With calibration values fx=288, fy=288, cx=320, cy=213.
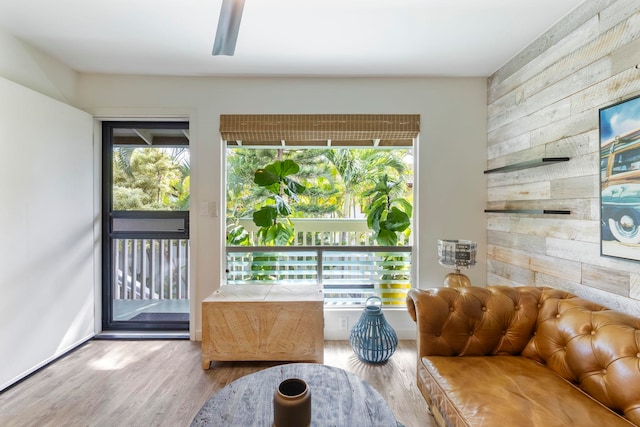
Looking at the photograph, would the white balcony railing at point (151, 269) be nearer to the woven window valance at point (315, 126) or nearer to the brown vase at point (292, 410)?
the woven window valance at point (315, 126)

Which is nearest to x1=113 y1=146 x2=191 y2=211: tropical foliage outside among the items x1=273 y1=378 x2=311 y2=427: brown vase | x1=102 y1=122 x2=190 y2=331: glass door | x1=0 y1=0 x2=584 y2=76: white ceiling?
x1=102 y1=122 x2=190 y2=331: glass door

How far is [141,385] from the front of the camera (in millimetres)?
2051

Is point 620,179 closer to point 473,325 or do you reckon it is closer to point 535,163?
point 535,163

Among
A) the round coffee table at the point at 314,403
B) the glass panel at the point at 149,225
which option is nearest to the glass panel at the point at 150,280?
the glass panel at the point at 149,225

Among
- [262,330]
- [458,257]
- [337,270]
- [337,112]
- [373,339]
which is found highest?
[337,112]

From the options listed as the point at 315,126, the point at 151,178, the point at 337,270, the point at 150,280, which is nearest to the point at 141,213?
the point at 151,178

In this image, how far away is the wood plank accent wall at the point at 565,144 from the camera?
1.54 meters

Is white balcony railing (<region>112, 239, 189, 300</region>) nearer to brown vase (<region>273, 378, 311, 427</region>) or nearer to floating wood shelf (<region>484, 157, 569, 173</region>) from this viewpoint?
brown vase (<region>273, 378, 311, 427</region>)

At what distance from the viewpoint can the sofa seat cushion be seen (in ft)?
3.71

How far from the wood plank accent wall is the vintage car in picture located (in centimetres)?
8

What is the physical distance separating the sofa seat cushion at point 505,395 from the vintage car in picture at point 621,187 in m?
0.83

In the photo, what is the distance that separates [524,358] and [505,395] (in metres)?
0.50

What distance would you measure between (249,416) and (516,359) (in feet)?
4.78

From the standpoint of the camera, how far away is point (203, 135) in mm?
2748
